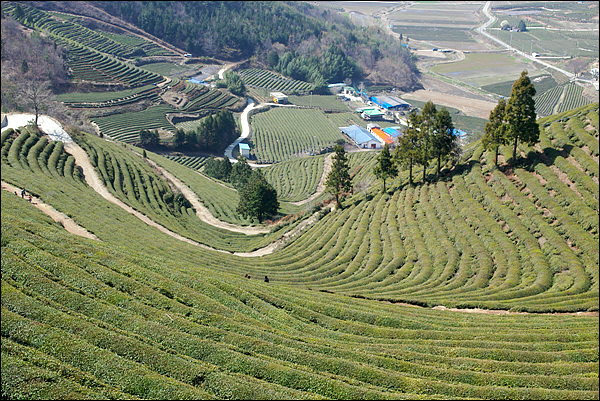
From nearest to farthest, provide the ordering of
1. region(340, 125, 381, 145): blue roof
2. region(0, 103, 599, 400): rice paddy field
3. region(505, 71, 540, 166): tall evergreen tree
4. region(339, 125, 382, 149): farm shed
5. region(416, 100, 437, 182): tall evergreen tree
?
region(0, 103, 599, 400): rice paddy field < region(505, 71, 540, 166): tall evergreen tree < region(416, 100, 437, 182): tall evergreen tree < region(339, 125, 382, 149): farm shed < region(340, 125, 381, 145): blue roof

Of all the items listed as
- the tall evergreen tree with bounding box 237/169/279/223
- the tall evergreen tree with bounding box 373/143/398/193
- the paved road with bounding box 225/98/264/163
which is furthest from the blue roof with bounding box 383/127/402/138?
the tall evergreen tree with bounding box 373/143/398/193

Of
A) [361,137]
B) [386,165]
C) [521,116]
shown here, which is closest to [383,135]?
[361,137]

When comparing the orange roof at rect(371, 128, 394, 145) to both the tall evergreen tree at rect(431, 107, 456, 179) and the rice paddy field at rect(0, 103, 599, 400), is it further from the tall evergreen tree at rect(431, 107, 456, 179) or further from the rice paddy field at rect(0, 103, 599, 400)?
the rice paddy field at rect(0, 103, 599, 400)

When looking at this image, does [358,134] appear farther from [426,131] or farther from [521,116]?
[521,116]

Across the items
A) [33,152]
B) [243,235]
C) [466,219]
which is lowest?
[243,235]

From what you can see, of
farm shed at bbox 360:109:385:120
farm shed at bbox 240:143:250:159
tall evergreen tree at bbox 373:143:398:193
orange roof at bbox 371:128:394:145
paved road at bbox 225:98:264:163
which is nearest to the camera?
tall evergreen tree at bbox 373:143:398:193

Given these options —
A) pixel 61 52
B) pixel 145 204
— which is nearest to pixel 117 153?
pixel 145 204

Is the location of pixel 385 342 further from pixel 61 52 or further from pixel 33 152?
pixel 61 52

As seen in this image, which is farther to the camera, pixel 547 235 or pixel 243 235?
pixel 243 235

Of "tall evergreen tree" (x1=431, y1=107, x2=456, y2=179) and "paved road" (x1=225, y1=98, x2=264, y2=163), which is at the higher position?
"tall evergreen tree" (x1=431, y1=107, x2=456, y2=179)
